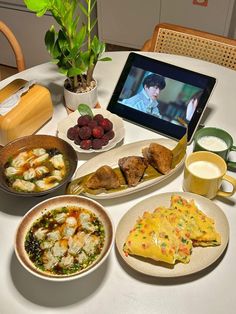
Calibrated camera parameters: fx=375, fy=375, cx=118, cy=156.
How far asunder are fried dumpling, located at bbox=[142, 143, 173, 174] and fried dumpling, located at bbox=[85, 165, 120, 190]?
133mm

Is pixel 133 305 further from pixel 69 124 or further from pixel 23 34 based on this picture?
pixel 23 34

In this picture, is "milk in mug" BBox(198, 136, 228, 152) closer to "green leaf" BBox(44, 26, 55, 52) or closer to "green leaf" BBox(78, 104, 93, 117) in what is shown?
"green leaf" BBox(78, 104, 93, 117)

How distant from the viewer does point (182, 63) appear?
5.32 feet

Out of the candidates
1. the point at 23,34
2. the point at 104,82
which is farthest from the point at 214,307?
the point at 23,34

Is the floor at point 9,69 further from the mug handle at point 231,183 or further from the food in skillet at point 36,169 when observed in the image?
the mug handle at point 231,183

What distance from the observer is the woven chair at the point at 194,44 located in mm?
1697

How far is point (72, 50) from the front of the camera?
1.24 metres

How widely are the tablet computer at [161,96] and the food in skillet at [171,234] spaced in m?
0.36

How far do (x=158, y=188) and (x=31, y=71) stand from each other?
843 mm

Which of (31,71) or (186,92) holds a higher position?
(186,92)

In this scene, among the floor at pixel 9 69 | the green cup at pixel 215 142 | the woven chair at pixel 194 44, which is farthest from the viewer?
the floor at pixel 9 69

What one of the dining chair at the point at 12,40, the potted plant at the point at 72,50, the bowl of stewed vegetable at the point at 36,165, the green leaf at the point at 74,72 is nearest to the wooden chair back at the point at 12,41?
the dining chair at the point at 12,40

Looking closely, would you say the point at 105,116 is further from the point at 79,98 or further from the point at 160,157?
the point at 160,157

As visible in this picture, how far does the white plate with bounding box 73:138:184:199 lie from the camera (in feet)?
3.51
